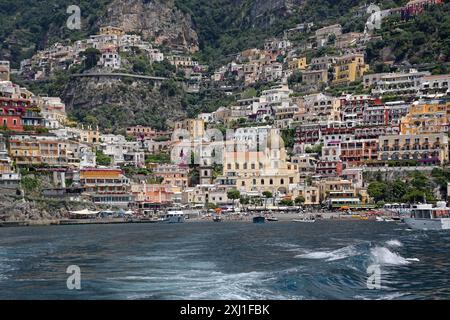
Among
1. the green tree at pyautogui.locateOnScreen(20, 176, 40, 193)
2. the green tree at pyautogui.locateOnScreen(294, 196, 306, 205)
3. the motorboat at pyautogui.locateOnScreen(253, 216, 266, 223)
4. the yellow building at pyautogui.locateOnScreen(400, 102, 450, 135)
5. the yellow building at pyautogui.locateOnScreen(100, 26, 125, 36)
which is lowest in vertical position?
the motorboat at pyautogui.locateOnScreen(253, 216, 266, 223)

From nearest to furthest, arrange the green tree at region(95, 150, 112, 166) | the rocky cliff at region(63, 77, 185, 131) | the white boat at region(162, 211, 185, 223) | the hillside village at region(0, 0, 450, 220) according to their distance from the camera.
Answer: the white boat at region(162, 211, 185, 223)
the hillside village at region(0, 0, 450, 220)
the green tree at region(95, 150, 112, 166)
the rocky cliff at region(63, 77, 185, 131)

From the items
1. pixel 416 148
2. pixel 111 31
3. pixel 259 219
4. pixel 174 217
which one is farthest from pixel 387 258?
pixel 111 31

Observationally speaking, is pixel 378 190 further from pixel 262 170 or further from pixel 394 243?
pixel 394 243

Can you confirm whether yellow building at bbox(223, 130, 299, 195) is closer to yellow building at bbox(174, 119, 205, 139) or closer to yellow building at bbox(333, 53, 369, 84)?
yellow building at bbox(174, 119, 205, 139)

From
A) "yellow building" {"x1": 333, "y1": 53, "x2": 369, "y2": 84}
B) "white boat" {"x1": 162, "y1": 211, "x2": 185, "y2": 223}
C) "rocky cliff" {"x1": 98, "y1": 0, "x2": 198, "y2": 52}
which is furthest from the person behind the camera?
"rocky cliff" {"x1": 98, "y1": 0, "x2": 198, "y2": 52}

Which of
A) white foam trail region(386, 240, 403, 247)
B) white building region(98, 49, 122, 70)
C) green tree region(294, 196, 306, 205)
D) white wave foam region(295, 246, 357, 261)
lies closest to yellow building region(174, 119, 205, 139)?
white building region(98, 49, 122, 70)

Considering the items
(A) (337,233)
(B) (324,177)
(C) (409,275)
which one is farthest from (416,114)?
(C) (409,275)
